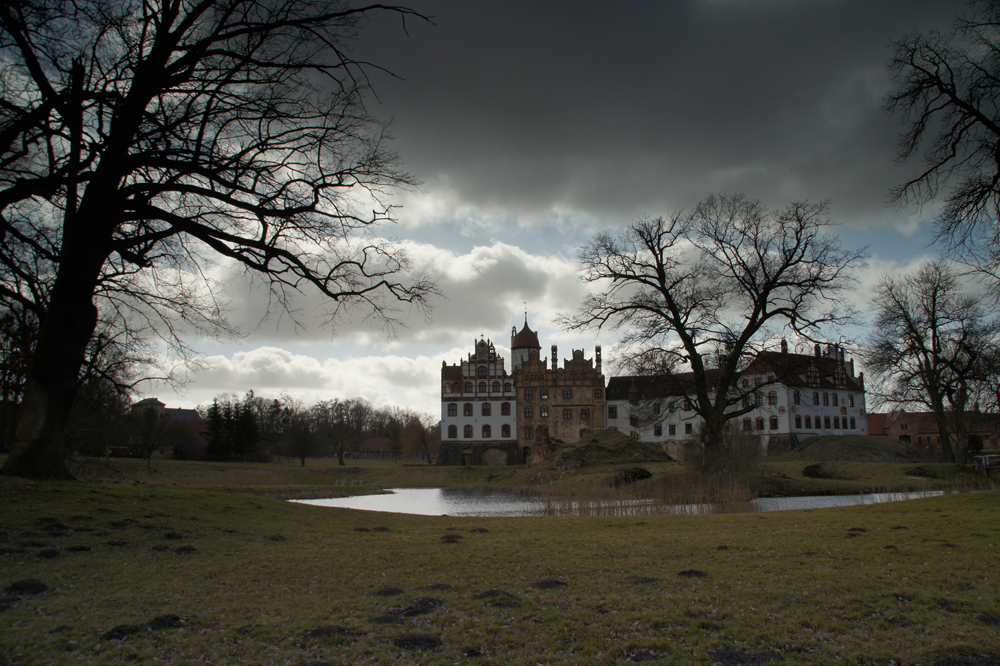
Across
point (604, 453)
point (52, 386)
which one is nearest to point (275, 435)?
point (604, 453)

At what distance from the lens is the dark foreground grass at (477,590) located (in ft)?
14.5

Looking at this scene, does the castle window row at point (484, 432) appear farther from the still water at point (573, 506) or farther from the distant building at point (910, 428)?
the distant building at point (910, 428)

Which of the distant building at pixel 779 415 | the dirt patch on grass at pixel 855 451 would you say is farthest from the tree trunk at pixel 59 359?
the distant building at pixel 779 415

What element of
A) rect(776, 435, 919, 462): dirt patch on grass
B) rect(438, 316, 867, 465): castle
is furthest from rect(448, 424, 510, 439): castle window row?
rect(776, 435, 919, 462): dirt patch on grass

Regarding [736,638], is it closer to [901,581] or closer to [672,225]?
[901,581]

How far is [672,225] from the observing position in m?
22.0

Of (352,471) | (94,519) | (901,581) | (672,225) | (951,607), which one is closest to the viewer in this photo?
(951,607)

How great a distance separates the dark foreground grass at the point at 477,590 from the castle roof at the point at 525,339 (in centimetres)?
5975

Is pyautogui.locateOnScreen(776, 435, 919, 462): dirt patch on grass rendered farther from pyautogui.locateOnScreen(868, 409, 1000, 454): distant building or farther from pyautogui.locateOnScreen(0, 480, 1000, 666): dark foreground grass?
pyautogui.locateOnScreen(0, 480, 1000, 666): dark foreground grass

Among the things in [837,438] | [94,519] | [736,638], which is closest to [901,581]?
[736,638]

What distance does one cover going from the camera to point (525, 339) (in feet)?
230

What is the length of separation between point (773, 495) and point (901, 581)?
16534 millimetres

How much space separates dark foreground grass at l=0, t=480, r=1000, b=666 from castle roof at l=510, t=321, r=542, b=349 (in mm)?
59748

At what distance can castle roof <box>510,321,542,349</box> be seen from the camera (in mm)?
69812
